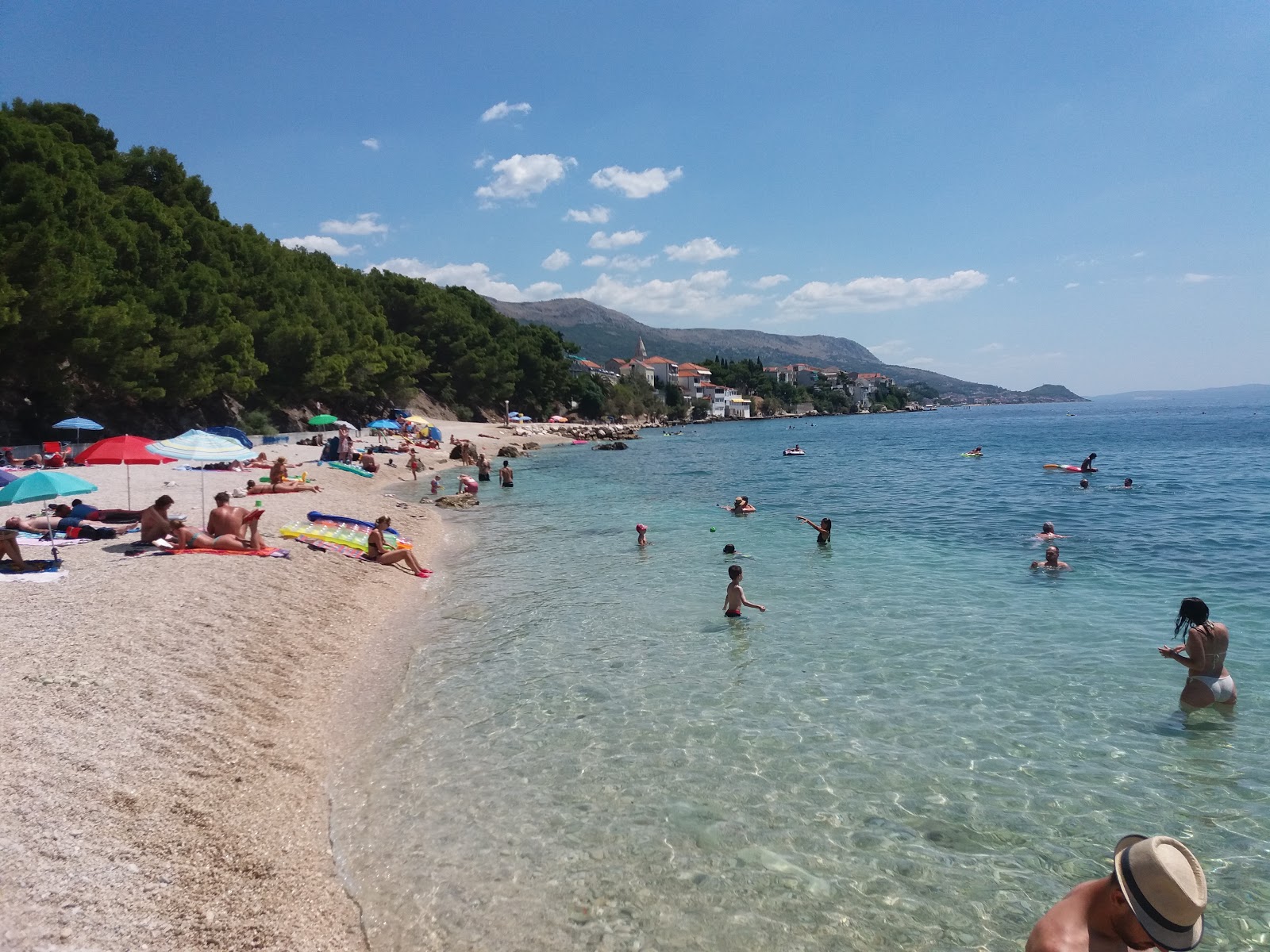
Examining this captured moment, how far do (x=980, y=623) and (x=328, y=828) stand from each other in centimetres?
944

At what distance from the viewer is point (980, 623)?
448 inches

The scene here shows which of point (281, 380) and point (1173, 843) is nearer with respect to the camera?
point (1173, 843)

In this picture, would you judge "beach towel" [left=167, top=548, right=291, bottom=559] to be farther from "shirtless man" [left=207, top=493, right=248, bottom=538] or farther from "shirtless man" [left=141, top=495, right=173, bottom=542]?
"shirtless man" [left=141, top=495, right=173, bottom=542]

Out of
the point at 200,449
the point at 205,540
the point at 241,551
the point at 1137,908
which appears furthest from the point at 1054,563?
the point at 200,449

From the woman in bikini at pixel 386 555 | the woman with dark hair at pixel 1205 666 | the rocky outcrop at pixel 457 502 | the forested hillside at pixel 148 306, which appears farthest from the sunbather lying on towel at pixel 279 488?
the woman with dark hair at pixel 1205 666

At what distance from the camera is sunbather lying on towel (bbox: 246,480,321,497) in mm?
20719

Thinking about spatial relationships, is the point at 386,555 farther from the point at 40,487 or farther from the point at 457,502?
the point at 457,502

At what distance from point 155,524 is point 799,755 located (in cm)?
1152

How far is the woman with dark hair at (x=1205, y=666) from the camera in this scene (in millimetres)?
7676

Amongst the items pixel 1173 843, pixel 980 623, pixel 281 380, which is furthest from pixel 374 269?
pixel 1173 843

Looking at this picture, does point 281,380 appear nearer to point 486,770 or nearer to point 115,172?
point 115,172

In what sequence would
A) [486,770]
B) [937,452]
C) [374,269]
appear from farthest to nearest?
1. [374,269]
2. [937,452]
3. [486,770]

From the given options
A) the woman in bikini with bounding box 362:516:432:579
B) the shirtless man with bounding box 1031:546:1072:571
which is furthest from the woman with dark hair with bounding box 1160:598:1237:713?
the woman in bikini with bounding box 362:516:432:579

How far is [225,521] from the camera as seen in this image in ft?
A: 43.4
